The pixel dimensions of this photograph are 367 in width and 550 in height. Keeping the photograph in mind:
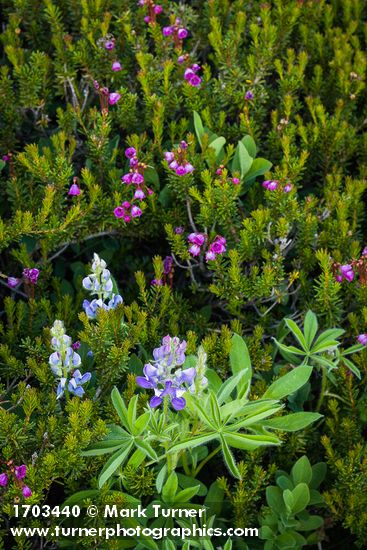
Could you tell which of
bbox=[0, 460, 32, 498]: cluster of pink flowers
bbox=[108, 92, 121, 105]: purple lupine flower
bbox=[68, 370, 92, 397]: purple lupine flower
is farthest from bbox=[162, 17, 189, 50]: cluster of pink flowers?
bbox=[0, 460, 32, 498]: cluster of pink flowers

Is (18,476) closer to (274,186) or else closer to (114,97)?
(274,186)

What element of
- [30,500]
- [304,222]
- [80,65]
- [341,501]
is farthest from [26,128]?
[341,501]

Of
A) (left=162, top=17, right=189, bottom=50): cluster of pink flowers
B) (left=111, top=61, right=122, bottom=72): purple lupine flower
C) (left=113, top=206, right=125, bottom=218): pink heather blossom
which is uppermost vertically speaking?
(left=162, top=17, right=189, bottom=50): cluster of pink flowers

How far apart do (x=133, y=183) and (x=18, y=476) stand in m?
1.33

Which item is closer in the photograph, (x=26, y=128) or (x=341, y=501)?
(x=341, y=501)

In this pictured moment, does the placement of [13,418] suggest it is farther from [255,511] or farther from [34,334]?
[255,511]

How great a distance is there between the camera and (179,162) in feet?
9.80

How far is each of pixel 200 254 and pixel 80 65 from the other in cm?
120

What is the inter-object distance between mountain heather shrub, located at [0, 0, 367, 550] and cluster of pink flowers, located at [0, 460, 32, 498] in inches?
0.4

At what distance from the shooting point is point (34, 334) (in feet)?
9.51

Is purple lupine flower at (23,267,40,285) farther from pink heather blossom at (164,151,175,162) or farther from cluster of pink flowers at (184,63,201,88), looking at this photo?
cluster of pink flowers at (184,63,201,88)

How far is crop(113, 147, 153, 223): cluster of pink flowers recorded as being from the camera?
2997 millimetres

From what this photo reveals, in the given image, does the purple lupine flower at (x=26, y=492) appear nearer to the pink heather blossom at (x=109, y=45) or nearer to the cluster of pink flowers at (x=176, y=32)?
the pink heather blossom at (x=109, y=45)

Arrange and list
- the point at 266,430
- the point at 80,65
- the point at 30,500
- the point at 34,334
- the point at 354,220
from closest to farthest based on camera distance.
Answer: the point at 30,500 < the point at 266,430 < the point at 34,334 < the point at 354,220 < the point at 80,65
